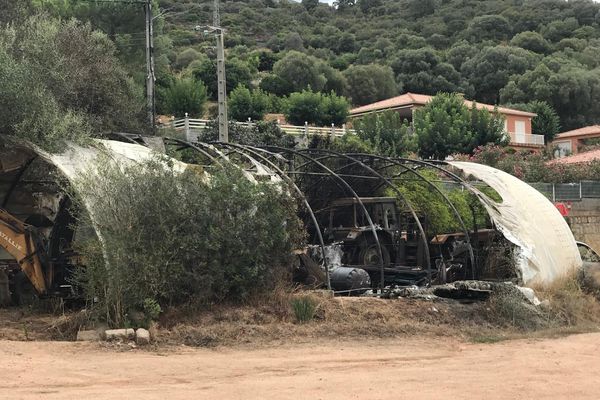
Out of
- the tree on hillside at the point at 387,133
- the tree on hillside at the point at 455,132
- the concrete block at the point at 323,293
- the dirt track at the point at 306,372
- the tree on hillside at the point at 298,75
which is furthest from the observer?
the tree on hillside at the point at 298,75

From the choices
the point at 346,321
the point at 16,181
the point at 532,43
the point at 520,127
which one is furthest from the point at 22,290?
the point at 532,43

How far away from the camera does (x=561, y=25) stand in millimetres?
97375

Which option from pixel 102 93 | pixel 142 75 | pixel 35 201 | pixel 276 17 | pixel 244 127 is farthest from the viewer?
pixel 276 17

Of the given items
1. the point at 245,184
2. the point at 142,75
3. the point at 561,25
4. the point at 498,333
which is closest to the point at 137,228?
the point at 245,184

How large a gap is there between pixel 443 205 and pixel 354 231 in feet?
14.7

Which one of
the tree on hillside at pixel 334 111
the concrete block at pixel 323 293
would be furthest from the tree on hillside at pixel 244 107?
the concrete block at pixel 323 293

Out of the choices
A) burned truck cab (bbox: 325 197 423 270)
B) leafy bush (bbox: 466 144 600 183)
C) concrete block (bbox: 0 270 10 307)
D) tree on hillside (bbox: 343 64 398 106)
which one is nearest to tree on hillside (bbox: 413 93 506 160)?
leafy bush (bbox: 466 144 600 183)

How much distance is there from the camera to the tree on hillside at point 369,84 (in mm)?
73375

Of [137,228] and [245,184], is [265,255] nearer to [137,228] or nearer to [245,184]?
[245,184]

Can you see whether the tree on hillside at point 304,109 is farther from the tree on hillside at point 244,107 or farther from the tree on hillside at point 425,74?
the tree on hillside at point 425,74

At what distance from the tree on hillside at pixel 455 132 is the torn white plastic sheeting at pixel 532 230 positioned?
26.7m

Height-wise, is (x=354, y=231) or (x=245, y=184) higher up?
(x=245, y=184)

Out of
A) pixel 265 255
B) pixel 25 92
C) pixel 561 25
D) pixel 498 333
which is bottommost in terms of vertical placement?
pixel 498 333

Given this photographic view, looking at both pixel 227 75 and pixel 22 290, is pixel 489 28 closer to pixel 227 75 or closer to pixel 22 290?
pixel 227 75
